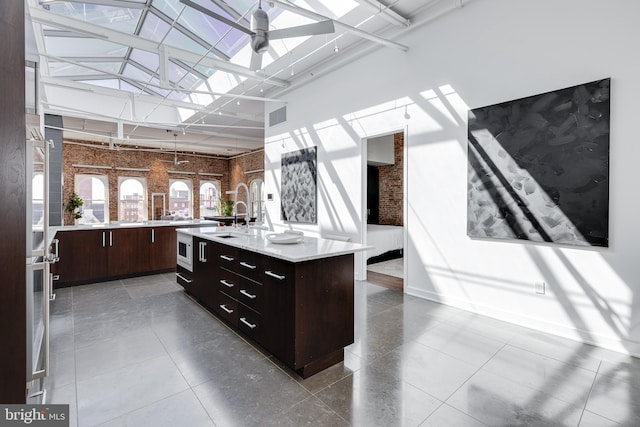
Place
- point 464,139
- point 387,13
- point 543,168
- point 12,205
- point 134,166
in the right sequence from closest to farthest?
1. point 12,205
2. point 543,168
3. point 464,139
4. point 387,13
5. point 134,166

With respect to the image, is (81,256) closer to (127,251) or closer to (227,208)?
(127,251)

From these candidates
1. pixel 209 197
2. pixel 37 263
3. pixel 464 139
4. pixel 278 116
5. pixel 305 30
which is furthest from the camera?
pixel 209 197

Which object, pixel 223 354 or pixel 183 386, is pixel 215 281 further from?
pixel 183 386

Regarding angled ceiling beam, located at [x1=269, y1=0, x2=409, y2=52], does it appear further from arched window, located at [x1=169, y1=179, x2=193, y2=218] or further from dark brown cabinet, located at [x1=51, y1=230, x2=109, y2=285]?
arched window, located at [x1=169, y1=179, x2=193, y2=218]

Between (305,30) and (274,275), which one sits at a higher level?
(305,30)

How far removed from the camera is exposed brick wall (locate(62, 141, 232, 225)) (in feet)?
33.8

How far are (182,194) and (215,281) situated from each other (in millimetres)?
10791

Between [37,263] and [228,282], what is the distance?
1.46 m

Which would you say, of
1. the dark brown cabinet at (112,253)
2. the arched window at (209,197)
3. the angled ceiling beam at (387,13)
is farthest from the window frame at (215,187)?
the angled ceiling beam at (387,13)

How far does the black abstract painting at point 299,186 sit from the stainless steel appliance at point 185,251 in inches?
93.1

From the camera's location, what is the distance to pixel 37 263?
190 cm

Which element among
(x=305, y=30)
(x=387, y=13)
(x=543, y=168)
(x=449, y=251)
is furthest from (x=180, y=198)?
(x=543, y=168)

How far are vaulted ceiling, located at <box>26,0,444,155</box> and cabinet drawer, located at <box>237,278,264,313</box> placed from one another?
2.14 m

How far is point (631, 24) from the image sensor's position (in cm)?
255
